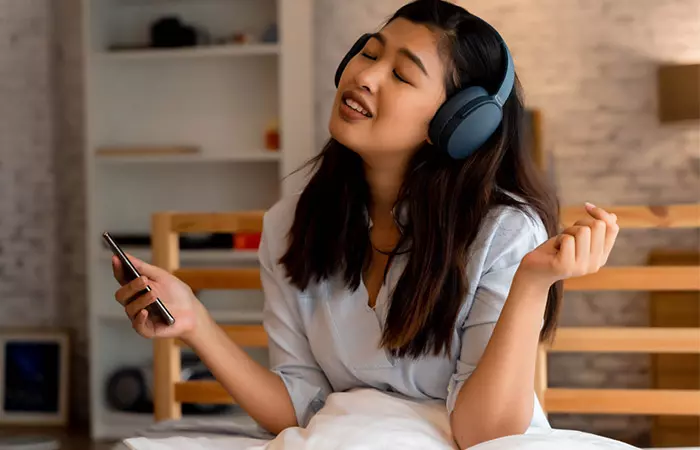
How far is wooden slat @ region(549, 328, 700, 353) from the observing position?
183 cm

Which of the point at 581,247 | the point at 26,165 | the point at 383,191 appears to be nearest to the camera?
the point at 581,247

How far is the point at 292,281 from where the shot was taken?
1.55 meters

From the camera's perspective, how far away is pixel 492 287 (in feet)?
4.55

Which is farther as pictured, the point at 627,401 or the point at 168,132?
the point at 168,132

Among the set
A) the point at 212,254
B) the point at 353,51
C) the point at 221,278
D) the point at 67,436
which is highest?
the point at 353,51

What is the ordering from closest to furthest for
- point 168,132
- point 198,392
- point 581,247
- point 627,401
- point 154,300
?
point 581,247, point 154,300, point 627,401, point 198,392, point 168,132

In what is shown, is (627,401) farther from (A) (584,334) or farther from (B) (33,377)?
(B) (33,377)

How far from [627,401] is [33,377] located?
3482 mm

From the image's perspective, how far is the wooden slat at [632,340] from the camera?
6.01ft

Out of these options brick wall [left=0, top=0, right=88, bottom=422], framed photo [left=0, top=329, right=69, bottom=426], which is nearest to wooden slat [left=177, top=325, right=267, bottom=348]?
framed photo [left=0, top=329, right=69, bottom=426]

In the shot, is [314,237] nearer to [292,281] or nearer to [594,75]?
[292,281]

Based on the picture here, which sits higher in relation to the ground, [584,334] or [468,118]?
[468,118]

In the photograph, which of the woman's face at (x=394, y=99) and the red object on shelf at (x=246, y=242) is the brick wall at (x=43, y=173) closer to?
the red object on shelf at (x=246, y=242)

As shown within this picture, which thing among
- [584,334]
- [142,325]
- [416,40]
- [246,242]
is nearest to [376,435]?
[142,325]
